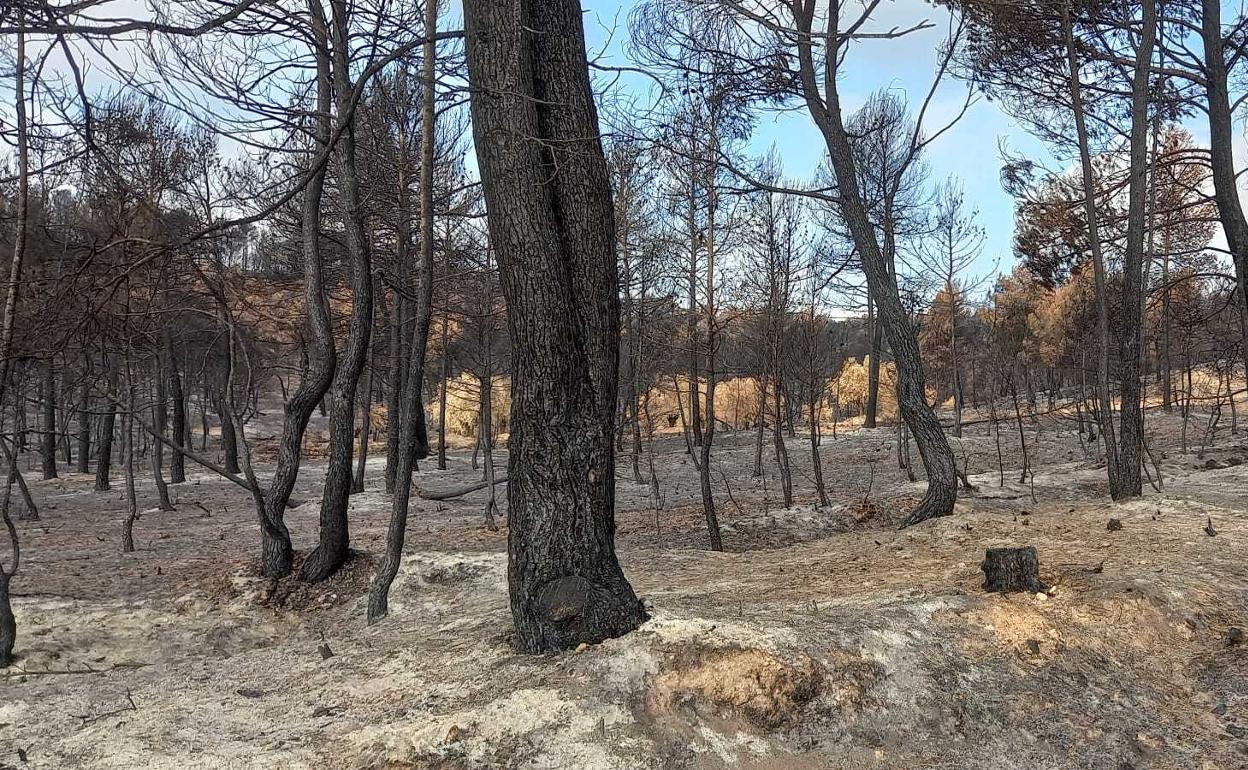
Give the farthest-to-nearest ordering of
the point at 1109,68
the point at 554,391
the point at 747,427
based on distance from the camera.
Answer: the point at 747,427, the point at 1109,68, the point at 554,391

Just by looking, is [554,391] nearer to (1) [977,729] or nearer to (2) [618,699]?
(2) [618,699]

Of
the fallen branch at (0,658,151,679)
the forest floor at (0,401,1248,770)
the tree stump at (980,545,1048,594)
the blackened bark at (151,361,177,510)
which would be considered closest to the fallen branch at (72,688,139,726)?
the forest floor at (0,401,1248,770)

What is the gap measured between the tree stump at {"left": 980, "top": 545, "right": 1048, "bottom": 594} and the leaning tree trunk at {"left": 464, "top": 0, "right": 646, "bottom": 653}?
6.74 ft

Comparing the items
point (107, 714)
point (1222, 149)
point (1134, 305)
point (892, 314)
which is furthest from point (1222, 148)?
point (107, 714)

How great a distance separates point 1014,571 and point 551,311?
2.97 m

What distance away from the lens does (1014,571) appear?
402 cm

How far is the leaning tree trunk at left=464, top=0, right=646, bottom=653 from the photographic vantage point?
3.51 metres

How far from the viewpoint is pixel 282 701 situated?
143 inches

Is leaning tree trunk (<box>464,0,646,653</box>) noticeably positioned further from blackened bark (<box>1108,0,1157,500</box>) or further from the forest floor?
blackened bark (<box>1108,0,1157,500</box>)

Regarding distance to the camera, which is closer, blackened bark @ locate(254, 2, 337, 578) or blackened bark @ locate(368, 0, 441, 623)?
blackened bark @ locate(368, 0, 441, 623)

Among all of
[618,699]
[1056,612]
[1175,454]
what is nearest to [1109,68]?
[1175,454]

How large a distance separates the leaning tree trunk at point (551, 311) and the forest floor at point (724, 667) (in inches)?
13.4

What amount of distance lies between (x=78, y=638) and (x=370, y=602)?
7.34 feet

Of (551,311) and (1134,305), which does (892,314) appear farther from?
(551,311)
